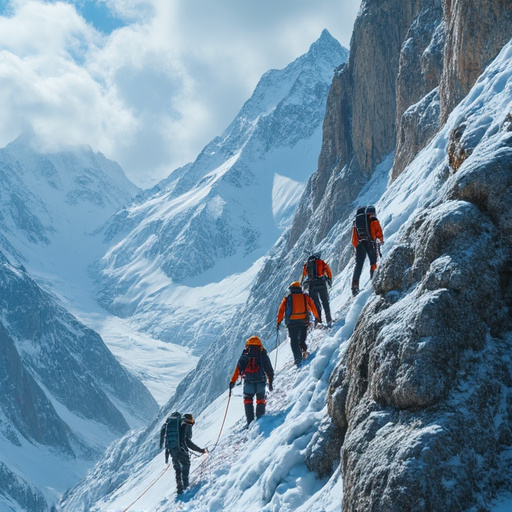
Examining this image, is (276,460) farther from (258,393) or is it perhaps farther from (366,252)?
(366,252)

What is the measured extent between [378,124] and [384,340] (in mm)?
60692

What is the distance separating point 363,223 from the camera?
16.0 meters

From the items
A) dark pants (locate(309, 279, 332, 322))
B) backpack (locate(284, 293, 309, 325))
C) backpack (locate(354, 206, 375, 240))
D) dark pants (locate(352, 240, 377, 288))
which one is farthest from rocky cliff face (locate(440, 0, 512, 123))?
backpack (locate(284, 293, 309, 325))

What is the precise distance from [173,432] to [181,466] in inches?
30.5

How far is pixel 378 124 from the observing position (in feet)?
220

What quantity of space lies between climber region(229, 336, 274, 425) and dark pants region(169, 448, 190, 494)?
158 cm

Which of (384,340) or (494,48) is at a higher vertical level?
(494,48)

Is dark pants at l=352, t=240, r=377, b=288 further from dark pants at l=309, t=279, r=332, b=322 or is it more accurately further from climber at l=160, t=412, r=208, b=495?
climber at l=160, t=412, r=208, b=495

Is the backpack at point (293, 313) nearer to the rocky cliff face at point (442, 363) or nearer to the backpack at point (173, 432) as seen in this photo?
the backpack at point (173, 432)

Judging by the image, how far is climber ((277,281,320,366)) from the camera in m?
16.0

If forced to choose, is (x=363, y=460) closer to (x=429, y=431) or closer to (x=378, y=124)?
(x=429, y=431)

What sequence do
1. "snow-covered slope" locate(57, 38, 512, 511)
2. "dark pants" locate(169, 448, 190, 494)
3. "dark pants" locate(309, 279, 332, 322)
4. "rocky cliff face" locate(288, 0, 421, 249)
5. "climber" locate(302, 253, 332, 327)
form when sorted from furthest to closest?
"rocky cliff face" locate(288, 0, 421, 249) → "climber" locate(302, 253, 332, 327) → "dark pants" locate(309, 279, 332, 322) → "dark pants" locate(169, 448, 190, 494) → "snow-covered slope" locate(57, 38, 512, 511)

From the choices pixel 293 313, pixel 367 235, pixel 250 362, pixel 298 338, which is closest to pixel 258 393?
pixel 250 362

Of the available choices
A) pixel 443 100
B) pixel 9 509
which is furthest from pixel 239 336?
pixel 443 100
